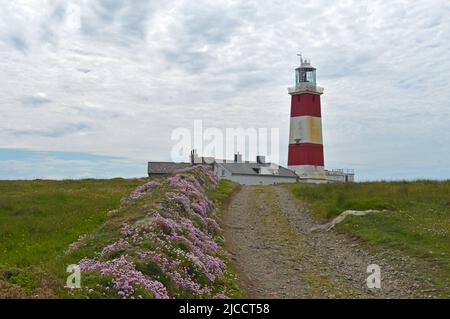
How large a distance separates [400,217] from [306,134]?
4225 centimetres

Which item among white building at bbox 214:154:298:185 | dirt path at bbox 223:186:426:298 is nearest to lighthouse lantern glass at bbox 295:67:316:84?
white building at bbox 214:154:298:185

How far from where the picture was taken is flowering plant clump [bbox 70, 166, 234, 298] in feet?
34.7

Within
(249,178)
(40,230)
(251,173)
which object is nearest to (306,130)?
(249,178)

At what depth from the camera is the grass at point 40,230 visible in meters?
9.64

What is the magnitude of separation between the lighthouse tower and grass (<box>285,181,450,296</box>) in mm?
27533

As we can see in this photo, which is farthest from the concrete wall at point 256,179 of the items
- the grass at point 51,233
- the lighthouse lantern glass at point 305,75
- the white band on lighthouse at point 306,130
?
the grass at point 51,233

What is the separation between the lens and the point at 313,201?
3384cm

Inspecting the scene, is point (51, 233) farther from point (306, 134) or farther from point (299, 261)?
point (306, 134)

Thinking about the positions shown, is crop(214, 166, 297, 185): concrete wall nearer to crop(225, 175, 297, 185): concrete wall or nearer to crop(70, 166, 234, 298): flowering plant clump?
crop(225, 175, 297, 185): concrete wall

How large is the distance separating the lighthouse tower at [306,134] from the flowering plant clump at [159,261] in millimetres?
47945

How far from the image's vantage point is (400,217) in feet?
77.7
